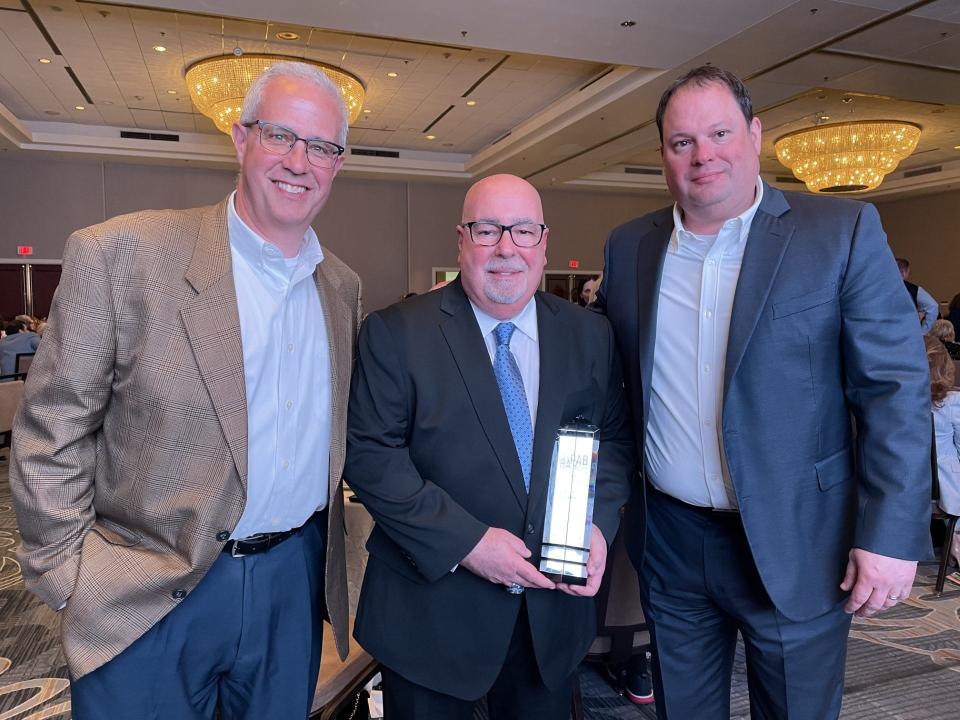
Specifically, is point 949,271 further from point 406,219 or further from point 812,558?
point 812,558

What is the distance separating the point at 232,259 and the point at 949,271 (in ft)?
61.0

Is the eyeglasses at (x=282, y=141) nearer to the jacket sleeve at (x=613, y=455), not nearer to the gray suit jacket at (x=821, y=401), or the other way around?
the jacket sleeve at (x=613, y=455)

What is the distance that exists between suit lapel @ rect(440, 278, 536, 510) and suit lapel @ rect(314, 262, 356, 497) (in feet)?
0.87

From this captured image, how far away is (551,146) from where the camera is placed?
11.9 meters

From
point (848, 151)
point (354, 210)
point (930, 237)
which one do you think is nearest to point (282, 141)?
point (848, 151)

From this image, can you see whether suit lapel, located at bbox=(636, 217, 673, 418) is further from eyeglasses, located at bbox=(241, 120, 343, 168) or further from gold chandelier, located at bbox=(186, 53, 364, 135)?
gold chandelier, located at bbox=(186, 53, 364, 135)

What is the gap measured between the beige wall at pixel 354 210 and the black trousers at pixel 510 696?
13641 mm

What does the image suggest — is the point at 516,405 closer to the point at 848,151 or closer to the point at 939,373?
the point at 939,373

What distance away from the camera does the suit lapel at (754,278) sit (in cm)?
169

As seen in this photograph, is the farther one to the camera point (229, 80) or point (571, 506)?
point (229, 80)

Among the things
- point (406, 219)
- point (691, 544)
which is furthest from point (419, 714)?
point (406, 219)

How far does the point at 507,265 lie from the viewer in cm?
168

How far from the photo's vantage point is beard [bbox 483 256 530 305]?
1.68 m

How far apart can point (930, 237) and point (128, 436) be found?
1911 cm
